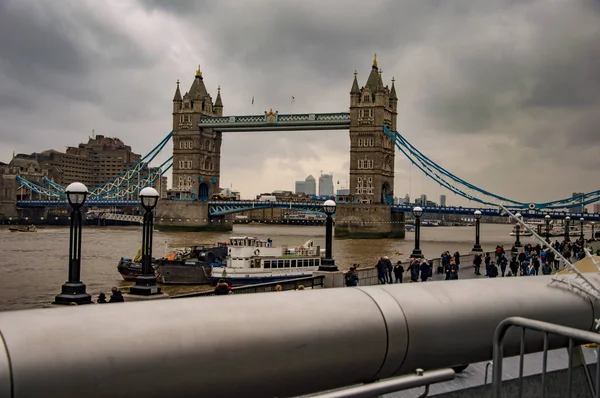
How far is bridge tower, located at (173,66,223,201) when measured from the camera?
72.4m

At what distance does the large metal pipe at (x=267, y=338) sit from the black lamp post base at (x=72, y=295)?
5855 millimetres

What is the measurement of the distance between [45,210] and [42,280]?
6602 cm

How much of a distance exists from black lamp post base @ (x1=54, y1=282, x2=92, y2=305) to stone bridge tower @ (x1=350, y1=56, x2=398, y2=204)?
5667 cm

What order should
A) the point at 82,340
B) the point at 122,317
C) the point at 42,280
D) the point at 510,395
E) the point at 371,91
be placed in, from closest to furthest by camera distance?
the point at 82,340, the point at 122,317, the point at 510,395, the point at 42,280, the point at 371,91

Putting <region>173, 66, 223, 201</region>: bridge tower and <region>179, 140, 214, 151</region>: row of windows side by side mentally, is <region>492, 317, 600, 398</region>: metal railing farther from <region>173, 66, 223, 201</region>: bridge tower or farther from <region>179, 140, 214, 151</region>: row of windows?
<region>179, 140, 214, 151</region>: row of windows

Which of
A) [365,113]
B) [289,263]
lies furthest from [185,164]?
[289,263]

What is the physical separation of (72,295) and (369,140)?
191ft

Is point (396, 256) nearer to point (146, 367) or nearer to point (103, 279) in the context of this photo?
point (103, 279)

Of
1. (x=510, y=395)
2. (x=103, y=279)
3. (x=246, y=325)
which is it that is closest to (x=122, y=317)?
(x=246, y=325)

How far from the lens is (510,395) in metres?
2.96

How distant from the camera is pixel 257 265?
21891mm

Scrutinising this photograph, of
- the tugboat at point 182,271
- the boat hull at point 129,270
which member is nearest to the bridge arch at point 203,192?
the boat hull at point 129,270

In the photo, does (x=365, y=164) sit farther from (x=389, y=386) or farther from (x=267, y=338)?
(x=389, y=386)

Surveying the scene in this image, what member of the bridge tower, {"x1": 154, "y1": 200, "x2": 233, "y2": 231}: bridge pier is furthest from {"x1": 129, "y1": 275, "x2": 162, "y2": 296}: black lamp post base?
the bridge tower
